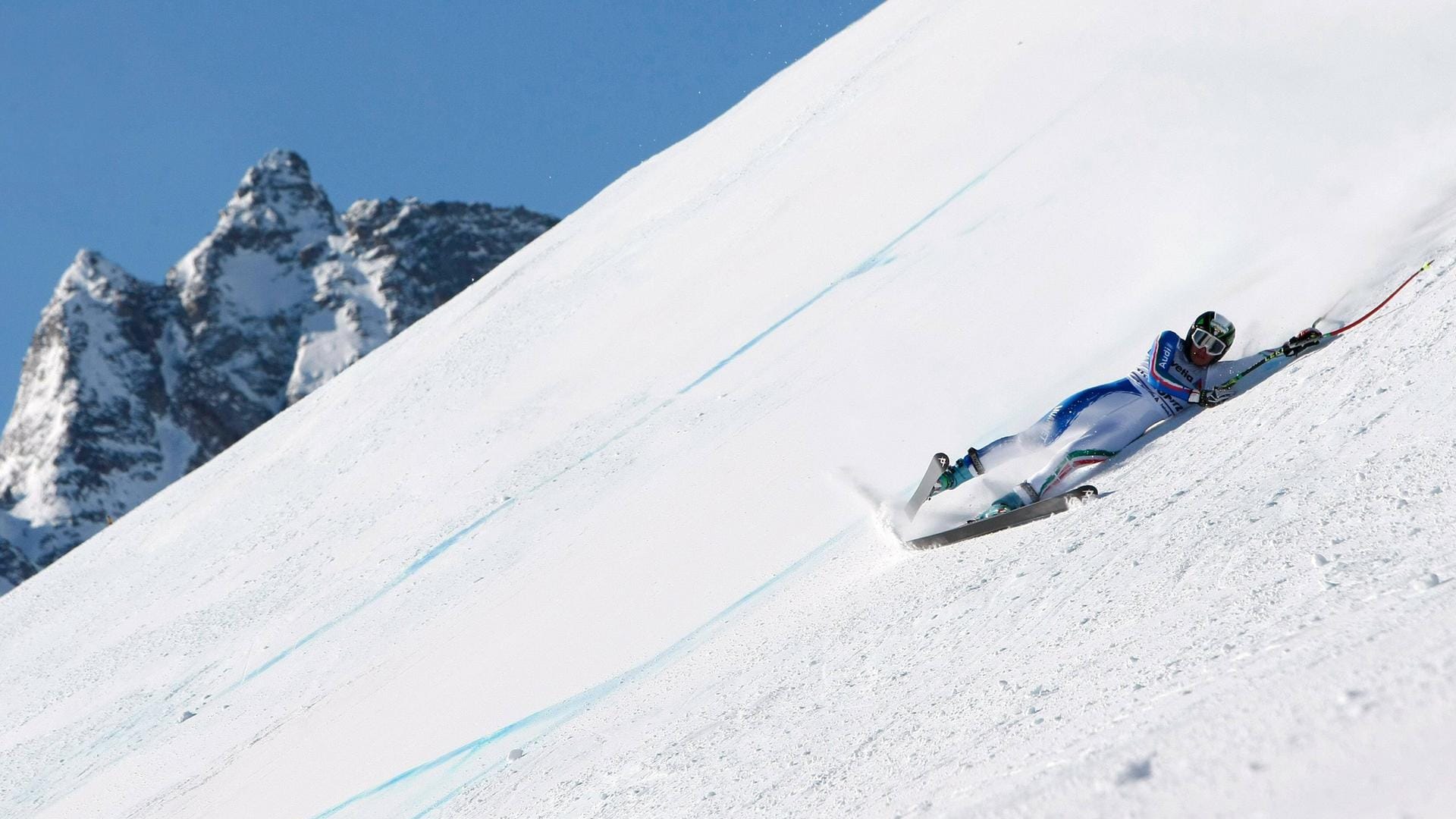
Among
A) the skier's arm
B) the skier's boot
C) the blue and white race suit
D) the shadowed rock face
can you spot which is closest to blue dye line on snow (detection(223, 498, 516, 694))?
the blue and white race suit

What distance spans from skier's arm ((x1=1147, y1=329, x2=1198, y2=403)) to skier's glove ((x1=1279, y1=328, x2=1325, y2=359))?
1.42ft

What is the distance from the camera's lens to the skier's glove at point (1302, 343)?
5.22 metres

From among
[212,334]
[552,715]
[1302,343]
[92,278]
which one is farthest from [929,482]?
[92,278]

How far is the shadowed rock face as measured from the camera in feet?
363

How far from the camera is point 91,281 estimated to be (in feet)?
408

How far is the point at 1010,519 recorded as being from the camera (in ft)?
16.4

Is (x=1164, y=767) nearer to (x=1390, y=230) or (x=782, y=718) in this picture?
(x=782, y=718)

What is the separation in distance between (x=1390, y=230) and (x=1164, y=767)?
4.54 meters

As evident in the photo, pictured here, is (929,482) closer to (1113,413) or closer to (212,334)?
(1113,413)

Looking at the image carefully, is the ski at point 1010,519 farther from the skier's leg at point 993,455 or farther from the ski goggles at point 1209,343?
the ski goggles at point 1209,343

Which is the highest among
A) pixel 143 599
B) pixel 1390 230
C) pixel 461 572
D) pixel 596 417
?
pixel 143 599

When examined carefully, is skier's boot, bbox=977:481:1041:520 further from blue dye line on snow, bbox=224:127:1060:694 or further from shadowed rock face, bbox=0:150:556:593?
shadowed rock face, bbox=0:150:556:593

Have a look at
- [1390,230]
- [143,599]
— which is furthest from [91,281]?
[1390,230]

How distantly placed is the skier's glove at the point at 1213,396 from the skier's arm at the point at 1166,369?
84 millimetres
